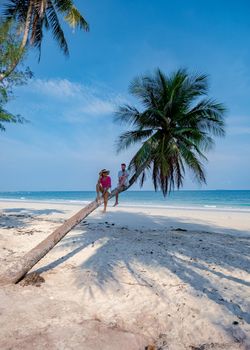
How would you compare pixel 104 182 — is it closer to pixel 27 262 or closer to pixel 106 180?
pixel 106 180

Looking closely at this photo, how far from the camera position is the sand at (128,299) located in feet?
9.23

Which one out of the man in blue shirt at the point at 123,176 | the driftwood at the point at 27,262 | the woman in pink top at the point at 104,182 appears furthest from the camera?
the woman in pink top at the point at 104,182

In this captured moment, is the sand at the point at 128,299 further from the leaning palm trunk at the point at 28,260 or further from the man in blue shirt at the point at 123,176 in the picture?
the man in blue shirt at the point at 123,176

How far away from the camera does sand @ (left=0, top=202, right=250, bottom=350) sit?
9.23 ft

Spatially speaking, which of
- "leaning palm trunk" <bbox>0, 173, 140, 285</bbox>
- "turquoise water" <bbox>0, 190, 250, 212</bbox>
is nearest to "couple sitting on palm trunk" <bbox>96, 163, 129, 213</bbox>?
"leaning palm trunk" <bbox>0, 173, 140, 285</bbox>

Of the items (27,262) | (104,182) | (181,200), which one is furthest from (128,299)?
(181,200)

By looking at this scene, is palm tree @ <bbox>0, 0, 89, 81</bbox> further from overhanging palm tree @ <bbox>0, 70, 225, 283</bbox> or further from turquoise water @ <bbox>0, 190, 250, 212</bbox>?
turquoise water @ <bbox>0, 190, 250, 212</bbox>

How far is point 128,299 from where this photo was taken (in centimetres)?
381

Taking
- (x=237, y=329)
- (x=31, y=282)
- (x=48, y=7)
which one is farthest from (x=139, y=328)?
(x=48, y=7)

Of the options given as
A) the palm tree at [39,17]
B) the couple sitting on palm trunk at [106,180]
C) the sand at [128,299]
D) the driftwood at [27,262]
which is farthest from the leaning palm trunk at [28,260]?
the palm tree at [39,17]

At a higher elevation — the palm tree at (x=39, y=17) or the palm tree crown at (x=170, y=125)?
the palm tree at (x=39, y=17)

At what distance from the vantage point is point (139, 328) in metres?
3.08

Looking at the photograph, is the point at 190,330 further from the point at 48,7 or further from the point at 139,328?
the point at 48,7

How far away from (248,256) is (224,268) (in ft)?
4.45
